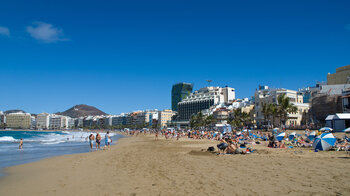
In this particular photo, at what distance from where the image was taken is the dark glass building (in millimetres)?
165125

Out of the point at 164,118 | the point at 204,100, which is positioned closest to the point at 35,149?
the point at 204,100

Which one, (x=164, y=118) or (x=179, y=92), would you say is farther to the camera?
(x=179, y=92)

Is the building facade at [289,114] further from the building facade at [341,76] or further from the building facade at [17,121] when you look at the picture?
the building facade at [17,121]

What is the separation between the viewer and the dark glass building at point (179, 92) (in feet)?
542

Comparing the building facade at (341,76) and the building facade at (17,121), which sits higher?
the building facade at (341,76)

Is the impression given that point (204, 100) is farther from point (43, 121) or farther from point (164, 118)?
point (43, 121)

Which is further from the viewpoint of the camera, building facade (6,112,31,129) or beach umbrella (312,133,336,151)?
building facade (6,112,31,129)

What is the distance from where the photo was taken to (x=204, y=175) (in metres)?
7.28

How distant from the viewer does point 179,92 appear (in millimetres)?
166000

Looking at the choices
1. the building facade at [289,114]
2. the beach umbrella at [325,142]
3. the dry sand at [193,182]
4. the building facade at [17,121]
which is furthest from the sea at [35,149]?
the building facade at [17,121]

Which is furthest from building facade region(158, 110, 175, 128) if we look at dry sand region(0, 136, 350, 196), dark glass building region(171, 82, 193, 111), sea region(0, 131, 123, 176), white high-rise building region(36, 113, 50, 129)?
dry sand region(0, 136, 350, 196)

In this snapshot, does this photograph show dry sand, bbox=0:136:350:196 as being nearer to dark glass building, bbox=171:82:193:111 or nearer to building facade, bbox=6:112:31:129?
dark glass building, bbox=171:82:193:111

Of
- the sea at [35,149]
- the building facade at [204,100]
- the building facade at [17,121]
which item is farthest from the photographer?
the building facade at [17,121]

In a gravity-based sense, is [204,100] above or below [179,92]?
below
